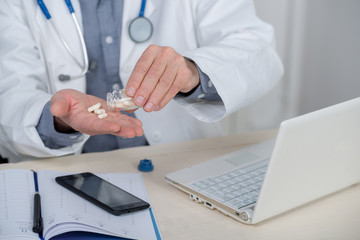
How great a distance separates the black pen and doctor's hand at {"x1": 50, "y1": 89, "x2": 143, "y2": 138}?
0.50ft

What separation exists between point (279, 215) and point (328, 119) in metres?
0.21

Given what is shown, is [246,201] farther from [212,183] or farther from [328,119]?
[328,119]

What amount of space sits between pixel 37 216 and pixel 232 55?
0.62 metres

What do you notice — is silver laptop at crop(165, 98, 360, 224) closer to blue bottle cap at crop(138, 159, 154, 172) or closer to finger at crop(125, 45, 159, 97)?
blue bottle cap at crop(138, 159, 154, 172)

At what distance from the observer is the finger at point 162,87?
0.86m

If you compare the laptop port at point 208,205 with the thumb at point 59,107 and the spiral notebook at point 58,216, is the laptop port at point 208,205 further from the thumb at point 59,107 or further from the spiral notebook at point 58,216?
the thumb at point 59,107

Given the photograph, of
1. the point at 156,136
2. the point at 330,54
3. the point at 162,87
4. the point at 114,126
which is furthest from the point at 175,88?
the point at 330,54

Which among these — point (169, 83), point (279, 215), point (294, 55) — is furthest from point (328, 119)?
point (294, 55)

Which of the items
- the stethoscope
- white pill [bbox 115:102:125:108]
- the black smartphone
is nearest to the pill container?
white pill [bbox 115:102:125:108]

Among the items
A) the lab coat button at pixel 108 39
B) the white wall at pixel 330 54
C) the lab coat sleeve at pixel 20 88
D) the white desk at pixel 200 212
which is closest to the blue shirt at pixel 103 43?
the lab coat button at pixel 108 39

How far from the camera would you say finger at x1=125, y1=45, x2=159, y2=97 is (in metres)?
0.85

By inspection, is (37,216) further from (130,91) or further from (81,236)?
(130,91)

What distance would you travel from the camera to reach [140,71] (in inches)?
34.1

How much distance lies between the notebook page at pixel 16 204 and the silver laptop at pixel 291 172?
0.28 m
